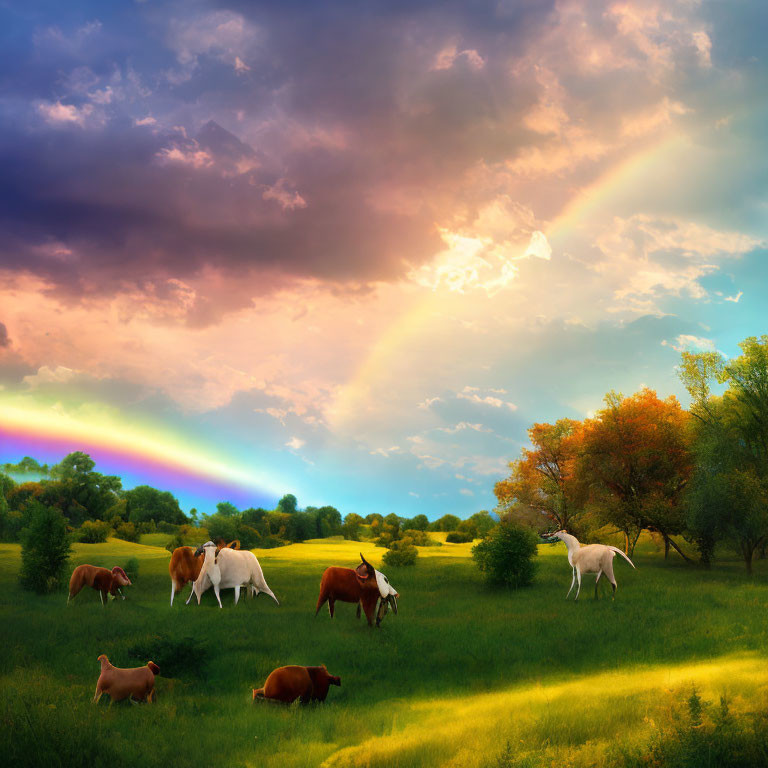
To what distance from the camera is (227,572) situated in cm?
2281

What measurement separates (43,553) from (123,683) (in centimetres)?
1896

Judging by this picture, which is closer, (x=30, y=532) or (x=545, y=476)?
(x=30, y=532)

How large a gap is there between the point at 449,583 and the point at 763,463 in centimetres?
1947

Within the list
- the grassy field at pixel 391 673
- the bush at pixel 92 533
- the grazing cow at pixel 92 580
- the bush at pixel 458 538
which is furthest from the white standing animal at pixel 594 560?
the bush at pixel 458 538

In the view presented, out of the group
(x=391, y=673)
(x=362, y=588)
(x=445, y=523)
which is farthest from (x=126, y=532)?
(x=391, y=673)

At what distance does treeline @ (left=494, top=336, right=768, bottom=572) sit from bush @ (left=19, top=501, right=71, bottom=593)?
103 feet

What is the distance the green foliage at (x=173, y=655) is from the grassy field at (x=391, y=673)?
8 centimetres

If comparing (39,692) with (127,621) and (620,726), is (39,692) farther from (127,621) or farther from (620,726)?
(620,726)

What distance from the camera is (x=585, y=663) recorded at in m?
14.9

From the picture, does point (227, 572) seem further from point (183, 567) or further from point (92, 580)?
point (92, 580)

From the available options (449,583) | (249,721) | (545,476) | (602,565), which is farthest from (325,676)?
(545,476)

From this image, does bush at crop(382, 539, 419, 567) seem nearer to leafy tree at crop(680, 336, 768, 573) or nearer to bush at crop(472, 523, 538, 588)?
bush at crop(472, 523, 538, 588)

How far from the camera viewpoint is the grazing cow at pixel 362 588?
17.8 meters

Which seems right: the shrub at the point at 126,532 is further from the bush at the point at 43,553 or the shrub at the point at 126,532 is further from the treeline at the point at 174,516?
the bush at the point at 43,553
